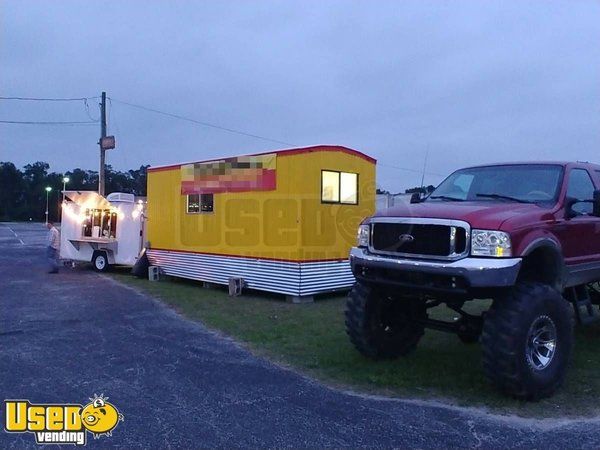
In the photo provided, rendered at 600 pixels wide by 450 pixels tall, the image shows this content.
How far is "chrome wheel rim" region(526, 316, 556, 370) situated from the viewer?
5.34m

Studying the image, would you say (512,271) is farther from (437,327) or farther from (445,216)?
(437,327)

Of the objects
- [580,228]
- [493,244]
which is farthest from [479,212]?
[580,228]

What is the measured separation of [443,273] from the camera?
5172 mm

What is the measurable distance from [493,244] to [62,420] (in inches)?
167

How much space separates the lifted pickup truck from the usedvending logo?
2905 mm

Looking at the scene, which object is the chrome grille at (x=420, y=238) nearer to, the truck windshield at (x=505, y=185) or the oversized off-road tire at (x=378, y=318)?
the oversized off-road tire at (x=378, y=318)

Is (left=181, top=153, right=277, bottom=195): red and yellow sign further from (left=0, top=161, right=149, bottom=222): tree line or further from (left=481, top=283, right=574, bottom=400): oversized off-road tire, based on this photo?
(left=0, top=161, right=149, bottom=222): tree line

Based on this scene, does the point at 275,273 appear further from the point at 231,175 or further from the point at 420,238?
the point at 420,238

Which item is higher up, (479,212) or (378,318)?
(479,212)

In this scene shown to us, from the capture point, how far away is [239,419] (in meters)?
4.80

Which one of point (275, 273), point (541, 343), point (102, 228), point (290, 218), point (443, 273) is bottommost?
point (541, 343)

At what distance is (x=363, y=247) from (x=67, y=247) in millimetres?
15287

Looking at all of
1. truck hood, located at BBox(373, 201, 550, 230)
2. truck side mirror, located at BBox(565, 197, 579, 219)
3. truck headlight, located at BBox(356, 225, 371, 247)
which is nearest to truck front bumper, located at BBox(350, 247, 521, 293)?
truck headlight, located at BBox(356, 225, 371, 247)

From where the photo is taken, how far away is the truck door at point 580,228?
604 cm
